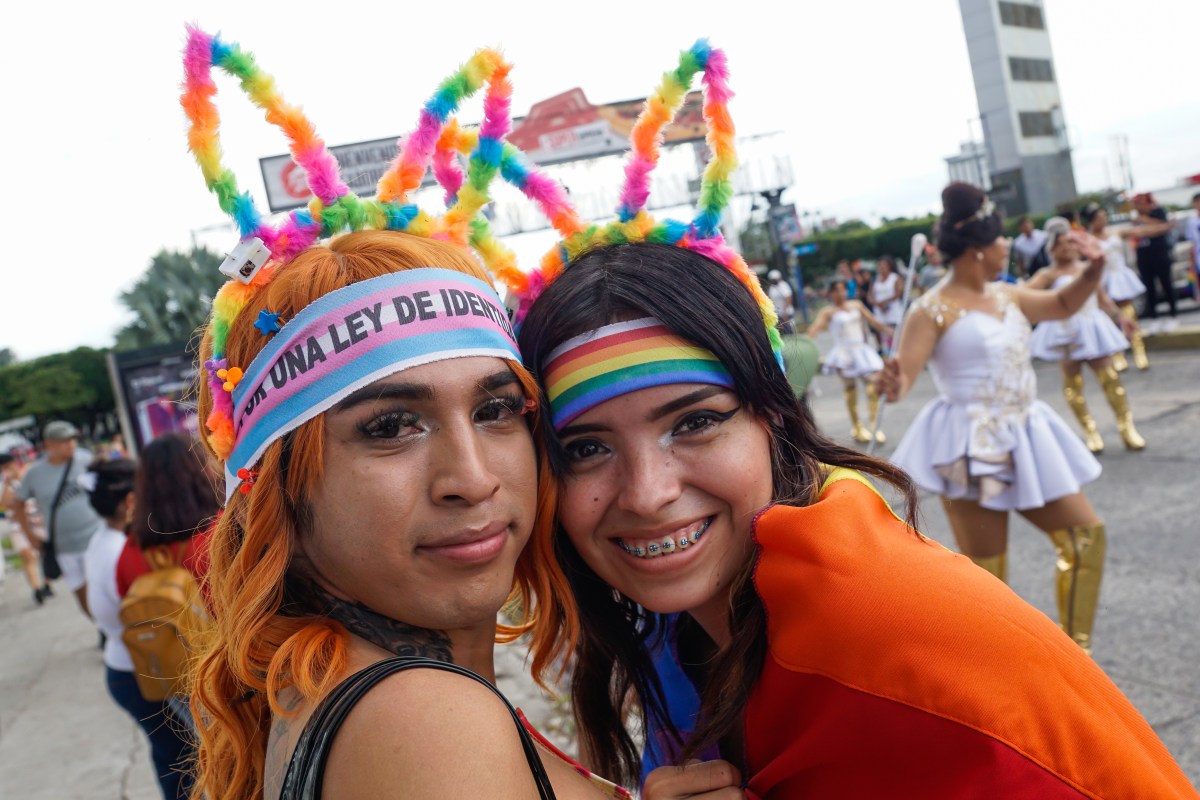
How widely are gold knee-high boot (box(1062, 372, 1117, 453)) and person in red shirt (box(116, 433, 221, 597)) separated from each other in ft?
22.1

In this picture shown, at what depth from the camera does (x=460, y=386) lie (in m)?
1.56

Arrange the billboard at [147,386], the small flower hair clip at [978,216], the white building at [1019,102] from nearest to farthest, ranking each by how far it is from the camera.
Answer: the small flower hair clip at [978,216] < the billboard at [147,386] < the white building at [1019,102]

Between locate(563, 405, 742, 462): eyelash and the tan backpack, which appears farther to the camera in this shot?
the tan backpack

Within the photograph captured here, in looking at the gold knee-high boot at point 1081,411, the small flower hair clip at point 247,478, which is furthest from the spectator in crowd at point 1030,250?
the small flower hair clip at point 247,478

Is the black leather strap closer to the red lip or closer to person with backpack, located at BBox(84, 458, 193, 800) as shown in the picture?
the red lip

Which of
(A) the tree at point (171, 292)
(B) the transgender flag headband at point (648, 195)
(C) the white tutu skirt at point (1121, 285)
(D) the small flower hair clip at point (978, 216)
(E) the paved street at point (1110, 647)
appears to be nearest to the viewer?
(B) the transgender flag headband at point (648, 195)

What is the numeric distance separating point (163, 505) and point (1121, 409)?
23.3 ft

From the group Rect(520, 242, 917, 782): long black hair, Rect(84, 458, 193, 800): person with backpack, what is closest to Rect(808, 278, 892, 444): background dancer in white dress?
Rect(84, 458, 193, 800): person with backpack

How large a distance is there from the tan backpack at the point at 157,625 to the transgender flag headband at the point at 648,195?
2268 mm

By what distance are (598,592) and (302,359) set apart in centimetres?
92

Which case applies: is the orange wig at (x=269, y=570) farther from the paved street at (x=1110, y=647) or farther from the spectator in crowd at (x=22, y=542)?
the spectator in crowd at (x=22, y=542)

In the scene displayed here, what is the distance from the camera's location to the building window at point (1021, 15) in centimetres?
4472

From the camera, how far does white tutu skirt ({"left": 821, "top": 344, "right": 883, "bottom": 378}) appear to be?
10.8 m

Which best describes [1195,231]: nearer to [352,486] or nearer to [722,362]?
[722,362]
